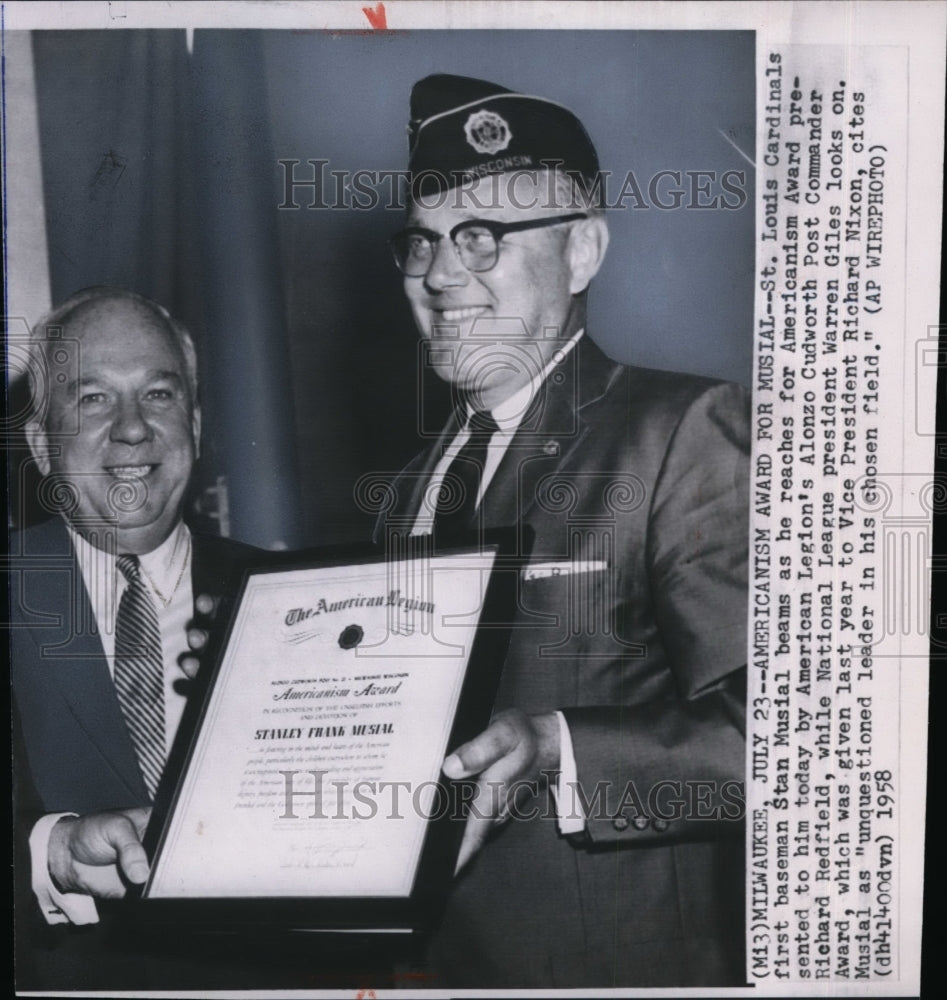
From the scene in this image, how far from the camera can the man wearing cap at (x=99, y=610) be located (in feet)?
5.83

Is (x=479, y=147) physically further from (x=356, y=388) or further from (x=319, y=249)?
(x=356, y=388)

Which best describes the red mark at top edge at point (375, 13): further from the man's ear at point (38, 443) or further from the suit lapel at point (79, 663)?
the suit lapel at point (79, 663)

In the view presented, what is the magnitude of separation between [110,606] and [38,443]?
28 centimetres

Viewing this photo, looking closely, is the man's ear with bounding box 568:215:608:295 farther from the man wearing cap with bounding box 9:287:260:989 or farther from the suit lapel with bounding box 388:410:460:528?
the man wearing cap with bounding box 9:287:260:989

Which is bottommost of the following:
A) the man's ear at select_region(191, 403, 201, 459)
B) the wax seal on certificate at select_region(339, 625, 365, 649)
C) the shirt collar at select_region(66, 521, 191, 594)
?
the wax seal on certificate at select_region(339, 625, 365, 649)

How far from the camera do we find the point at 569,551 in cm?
174

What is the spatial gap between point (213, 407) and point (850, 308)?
3.30ft

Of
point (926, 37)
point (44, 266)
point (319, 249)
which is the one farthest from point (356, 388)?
point (926, 37)

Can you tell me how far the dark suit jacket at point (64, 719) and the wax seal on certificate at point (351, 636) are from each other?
21cm

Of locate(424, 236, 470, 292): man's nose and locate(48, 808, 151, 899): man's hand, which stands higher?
locate(424, 236, 470, 292): man's nose

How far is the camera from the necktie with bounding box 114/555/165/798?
1777 mm

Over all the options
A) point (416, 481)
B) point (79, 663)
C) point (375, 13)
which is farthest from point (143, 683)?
point (375, 13)

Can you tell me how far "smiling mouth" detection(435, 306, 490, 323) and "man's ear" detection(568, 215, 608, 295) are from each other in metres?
0.15

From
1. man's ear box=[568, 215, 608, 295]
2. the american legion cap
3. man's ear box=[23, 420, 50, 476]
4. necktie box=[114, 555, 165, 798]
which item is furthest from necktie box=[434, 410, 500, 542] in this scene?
man's ear box=[23, 420, 50, 476]
